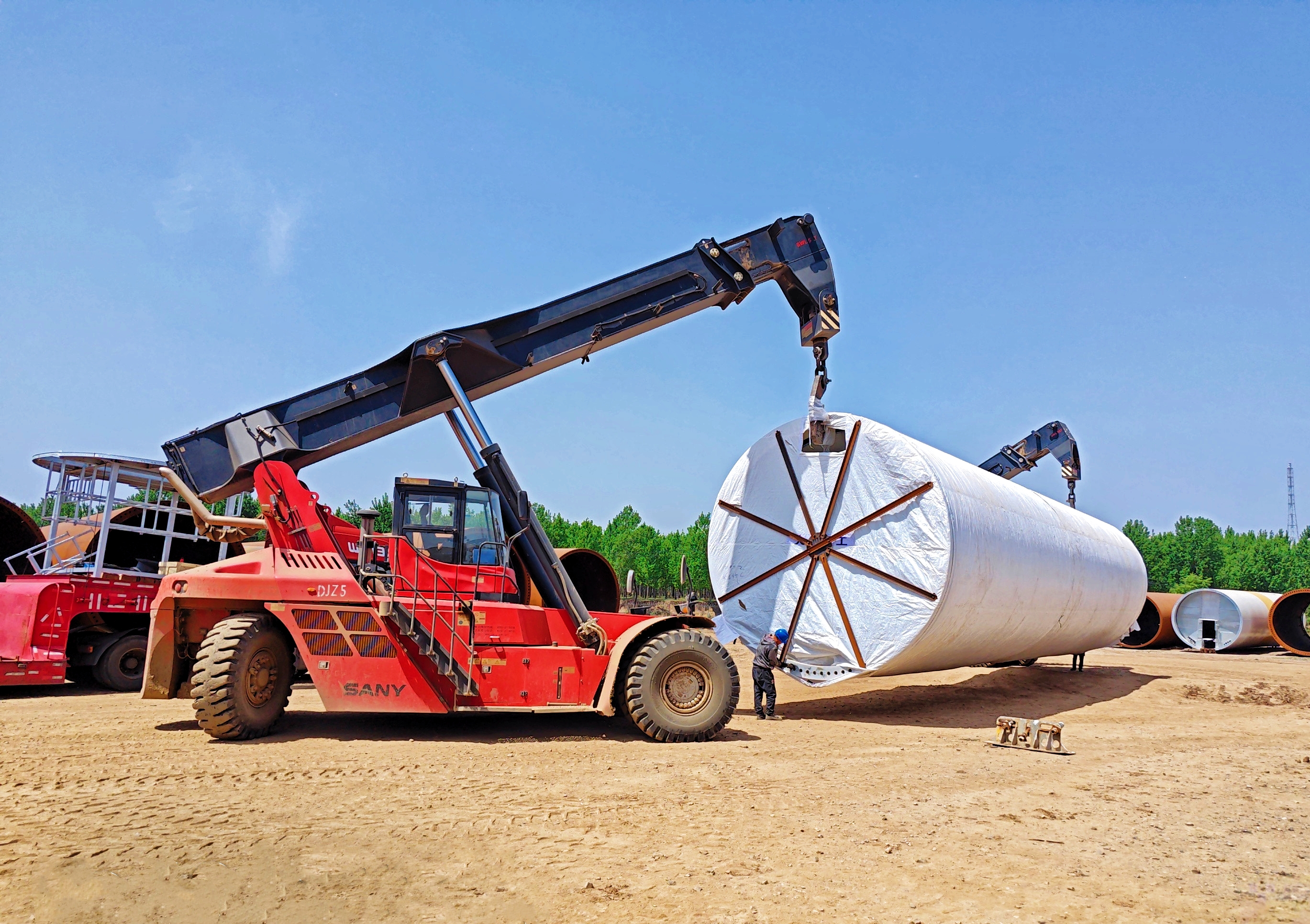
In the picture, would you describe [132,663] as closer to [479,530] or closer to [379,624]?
[379,624]

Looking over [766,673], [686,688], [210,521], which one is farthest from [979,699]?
[210,521]

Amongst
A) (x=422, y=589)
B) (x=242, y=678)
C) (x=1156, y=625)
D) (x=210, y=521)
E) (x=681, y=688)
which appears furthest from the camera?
(x=1156, y=625)

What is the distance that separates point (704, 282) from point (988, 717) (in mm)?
7218

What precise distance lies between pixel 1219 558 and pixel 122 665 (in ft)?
271

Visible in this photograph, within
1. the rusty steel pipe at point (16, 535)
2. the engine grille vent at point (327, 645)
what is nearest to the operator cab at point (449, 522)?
the engine grille vent at point (327, 645)

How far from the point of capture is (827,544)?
474 inches

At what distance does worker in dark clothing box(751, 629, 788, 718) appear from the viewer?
11.5 m

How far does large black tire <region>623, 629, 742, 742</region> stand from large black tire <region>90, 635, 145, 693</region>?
26.6 ft

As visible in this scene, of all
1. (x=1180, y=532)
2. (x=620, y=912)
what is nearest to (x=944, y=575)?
(x=620, y=912)

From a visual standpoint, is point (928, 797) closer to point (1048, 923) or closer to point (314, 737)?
point (1048, 923)

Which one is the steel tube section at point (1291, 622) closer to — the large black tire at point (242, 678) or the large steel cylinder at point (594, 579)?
the large steel cylinder at point (594, 579)

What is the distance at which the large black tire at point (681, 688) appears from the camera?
9180 mm

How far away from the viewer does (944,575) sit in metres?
10.6

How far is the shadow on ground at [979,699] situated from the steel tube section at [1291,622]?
15.0 m
